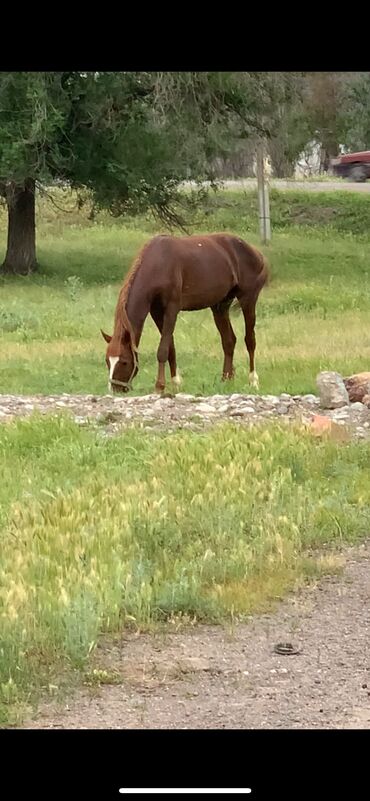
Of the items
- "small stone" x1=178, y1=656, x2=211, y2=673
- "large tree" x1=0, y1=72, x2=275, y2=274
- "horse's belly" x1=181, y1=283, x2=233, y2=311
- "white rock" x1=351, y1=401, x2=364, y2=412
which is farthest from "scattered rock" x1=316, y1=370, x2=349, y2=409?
"large tree" x1=0, y1=72, x2=275, y2=274

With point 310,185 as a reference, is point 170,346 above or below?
above

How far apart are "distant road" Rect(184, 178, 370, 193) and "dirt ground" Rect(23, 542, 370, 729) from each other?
118 ft

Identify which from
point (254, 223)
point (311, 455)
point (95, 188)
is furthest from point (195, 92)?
point (311, 455)

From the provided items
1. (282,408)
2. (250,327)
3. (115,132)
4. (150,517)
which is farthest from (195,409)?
(115,132)

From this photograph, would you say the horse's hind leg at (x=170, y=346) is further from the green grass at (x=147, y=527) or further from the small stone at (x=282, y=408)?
the green grass at (x=147, y=527)

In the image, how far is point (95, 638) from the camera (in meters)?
4.91

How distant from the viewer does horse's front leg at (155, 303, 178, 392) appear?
40.2ft

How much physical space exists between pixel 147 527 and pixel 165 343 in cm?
615

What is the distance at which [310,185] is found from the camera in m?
44.7

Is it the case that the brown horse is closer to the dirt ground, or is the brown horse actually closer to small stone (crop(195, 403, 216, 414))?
small stone (crop(195, 403, 216, 414))

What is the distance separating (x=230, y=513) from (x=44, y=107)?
750 inches

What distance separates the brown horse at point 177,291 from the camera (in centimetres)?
1213

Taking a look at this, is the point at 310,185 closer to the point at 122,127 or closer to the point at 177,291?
the point at 122,127

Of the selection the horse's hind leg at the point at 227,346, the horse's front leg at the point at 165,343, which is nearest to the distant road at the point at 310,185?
the horse's hind leg at the point at 227,346
